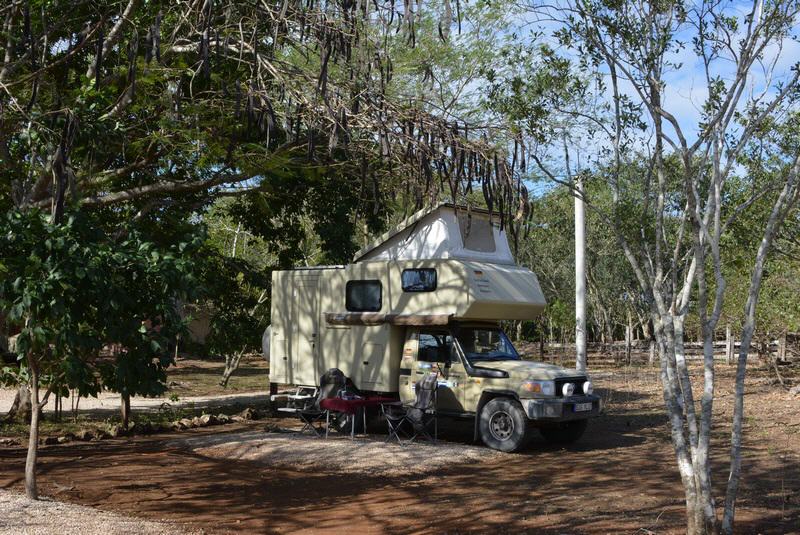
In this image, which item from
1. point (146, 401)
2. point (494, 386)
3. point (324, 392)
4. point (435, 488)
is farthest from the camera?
point (146, 401)

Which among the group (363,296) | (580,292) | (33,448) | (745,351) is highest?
(580,292)

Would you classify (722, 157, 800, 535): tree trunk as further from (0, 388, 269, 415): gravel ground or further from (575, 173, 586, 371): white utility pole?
(0, 388, 269, 415): gravel ground

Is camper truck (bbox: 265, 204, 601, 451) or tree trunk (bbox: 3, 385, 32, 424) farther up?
camper truck (bbox: 265, 204, 601, 451)

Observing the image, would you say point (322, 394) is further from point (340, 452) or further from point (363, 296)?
point (340, 452)

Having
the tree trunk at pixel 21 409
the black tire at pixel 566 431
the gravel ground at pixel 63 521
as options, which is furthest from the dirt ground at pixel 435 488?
the tree trunk at pixel 21 409

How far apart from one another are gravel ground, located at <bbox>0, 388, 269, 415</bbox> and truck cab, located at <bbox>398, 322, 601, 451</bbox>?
7822 mm

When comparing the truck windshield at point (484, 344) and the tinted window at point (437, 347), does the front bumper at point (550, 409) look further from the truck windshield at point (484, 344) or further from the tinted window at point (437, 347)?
the tinted window at point (437, 347)

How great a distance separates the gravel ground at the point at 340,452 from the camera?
10945 mm

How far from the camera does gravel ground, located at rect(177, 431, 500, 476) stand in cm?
1095

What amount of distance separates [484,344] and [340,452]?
317cm

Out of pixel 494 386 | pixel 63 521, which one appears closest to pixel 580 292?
pixel 494 386

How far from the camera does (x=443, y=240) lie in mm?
13266

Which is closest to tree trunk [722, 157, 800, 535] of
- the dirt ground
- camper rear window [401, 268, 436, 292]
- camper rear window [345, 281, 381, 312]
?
the dirt ground

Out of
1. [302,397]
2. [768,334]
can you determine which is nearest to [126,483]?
[302,397]
